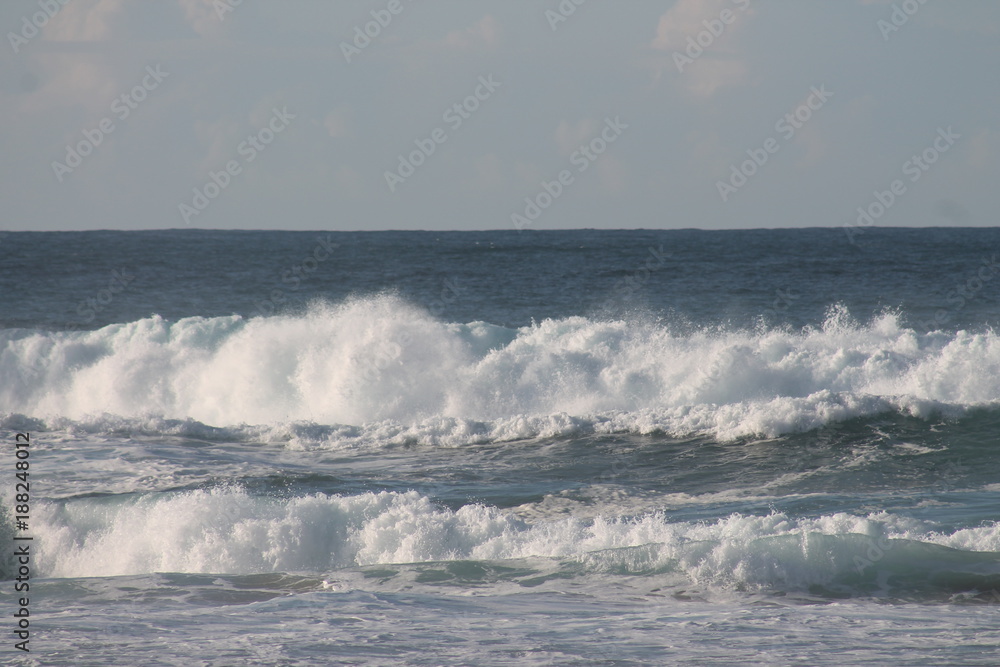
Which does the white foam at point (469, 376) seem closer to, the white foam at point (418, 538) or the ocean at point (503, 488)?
the ocean at point (503, 488)

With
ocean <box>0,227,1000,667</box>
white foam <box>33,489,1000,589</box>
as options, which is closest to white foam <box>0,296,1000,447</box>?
ocean <box>0,227,1000,667</box>

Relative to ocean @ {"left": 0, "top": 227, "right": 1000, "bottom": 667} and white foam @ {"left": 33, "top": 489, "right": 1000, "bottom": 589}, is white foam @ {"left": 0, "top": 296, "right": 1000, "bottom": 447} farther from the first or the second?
white foam @ {"left": 33, "top": 489, "right": 1000, "bottom": 589}

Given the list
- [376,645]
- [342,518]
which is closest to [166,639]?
[376,645]

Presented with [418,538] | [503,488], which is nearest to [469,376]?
[503,488]

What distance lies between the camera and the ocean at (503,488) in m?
7.18

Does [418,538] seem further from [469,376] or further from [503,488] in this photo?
[469,376]

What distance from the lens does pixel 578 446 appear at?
1439 cm

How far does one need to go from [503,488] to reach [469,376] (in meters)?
6.36

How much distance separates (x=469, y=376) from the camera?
60.2 feet

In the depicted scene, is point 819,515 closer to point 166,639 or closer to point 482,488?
point 482,488

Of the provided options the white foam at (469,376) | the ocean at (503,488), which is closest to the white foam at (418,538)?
the ocean at (503,488)

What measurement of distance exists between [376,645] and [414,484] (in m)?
5.62

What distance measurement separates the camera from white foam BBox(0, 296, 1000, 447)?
49.8ft

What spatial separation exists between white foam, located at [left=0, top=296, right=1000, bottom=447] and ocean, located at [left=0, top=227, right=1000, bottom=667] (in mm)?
66
